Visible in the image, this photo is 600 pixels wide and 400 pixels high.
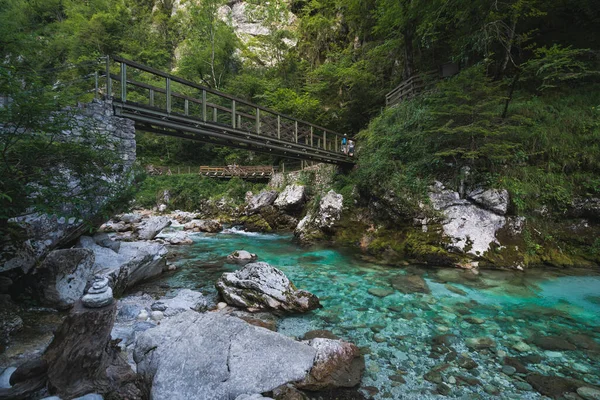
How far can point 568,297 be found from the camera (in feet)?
16.9

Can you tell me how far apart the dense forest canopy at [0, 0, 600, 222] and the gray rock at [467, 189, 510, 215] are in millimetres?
363

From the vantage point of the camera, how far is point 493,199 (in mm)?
7488

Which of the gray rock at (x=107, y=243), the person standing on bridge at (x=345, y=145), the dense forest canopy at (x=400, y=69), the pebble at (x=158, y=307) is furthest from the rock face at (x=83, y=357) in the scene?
the person standing on bridge at (x=345, y=145)

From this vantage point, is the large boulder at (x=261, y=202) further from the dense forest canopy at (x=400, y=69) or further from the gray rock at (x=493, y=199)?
the gray rock at (x=493, y=199)

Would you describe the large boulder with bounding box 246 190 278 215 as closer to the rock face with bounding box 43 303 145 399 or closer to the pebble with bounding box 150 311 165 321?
the pebble with bounding box 150 311 165 321

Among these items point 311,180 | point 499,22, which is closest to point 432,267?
point 499,22

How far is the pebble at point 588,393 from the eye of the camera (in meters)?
2.73

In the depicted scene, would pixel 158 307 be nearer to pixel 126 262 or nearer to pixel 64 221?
pixel 126 262

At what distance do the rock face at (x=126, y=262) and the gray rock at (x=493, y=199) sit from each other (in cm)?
→ 955

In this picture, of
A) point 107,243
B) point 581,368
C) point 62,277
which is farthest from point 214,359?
point 107,243

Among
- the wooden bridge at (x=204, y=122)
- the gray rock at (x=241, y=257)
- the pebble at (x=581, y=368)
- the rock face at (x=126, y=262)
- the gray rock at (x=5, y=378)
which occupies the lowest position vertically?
the pebble at (x=581, y=368)

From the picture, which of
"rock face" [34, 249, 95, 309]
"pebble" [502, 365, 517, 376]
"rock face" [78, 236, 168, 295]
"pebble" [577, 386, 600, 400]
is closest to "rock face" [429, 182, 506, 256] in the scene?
"pebble" [502, 365, 517, 376]

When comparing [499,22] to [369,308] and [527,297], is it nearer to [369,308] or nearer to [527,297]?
[527,297]

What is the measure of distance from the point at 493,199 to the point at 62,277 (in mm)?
10613
